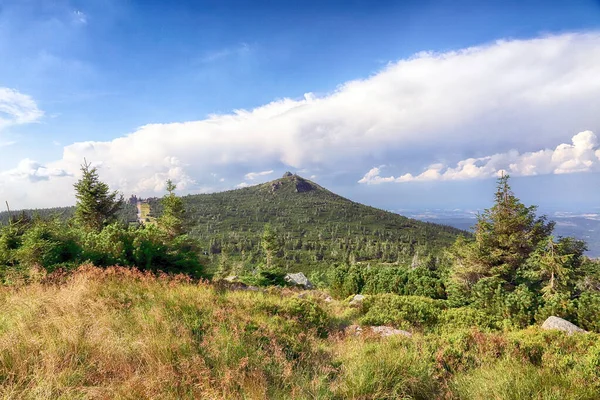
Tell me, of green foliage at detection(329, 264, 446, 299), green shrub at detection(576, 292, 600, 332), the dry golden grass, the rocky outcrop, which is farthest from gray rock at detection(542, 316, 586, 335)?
the dry golden grass

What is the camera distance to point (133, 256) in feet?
38.8

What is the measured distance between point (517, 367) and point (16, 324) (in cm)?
879

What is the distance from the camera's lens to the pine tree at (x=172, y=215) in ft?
105

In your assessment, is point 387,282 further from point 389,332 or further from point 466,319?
point 389,332

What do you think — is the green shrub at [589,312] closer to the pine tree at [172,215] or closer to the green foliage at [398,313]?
the green foliage at [398,313]

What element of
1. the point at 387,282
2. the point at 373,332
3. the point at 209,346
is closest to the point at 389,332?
the point at 373,332

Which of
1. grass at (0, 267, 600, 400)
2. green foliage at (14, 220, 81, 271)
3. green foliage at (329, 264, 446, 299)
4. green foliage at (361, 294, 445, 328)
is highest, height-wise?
green foliage at (14, 220, 81, 271)

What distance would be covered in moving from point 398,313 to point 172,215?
29.2m

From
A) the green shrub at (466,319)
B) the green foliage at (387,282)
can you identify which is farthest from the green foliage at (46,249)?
the green foliage at (387,282)

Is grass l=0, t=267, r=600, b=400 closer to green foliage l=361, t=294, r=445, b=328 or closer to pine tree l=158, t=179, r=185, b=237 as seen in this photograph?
green foliage l=361, t=294, r=445, b=328

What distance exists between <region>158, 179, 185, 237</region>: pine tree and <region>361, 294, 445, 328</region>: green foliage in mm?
25627

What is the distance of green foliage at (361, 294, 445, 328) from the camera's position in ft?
36.4

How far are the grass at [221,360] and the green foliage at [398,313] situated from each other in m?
4.92

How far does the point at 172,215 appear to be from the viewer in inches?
1303
